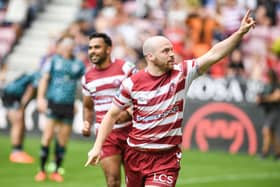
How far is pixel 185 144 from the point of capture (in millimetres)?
22078

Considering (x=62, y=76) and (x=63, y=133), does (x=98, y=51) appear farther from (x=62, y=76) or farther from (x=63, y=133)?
(x=63, y=133)

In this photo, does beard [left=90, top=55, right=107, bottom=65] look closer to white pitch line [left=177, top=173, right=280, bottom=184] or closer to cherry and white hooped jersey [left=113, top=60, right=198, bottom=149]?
cherry and white hooped jersey [left=113, top=60, right=198, bottom=149]

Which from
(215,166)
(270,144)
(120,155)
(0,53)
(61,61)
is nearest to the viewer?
(120,155)

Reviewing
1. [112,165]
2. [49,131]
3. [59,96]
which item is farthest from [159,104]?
[59,96]

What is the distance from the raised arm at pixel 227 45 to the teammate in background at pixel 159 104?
0.04ft

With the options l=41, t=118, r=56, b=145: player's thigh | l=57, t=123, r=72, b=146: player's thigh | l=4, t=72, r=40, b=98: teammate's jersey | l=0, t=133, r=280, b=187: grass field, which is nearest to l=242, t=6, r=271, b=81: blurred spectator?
l=0, t=133, r=280, b=187: grass field

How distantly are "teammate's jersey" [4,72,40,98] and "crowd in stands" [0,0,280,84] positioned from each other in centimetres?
341

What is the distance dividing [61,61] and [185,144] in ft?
20.4

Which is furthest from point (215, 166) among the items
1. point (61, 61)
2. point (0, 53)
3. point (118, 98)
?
point (0, 53)

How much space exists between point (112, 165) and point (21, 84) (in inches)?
291

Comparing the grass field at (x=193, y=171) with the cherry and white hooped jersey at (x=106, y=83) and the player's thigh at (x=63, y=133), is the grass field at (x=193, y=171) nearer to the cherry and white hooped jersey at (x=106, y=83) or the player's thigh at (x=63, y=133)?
the player's thigh at (x=63, y=133)

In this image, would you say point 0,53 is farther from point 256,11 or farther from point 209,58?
point 209,58

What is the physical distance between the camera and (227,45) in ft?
34.2

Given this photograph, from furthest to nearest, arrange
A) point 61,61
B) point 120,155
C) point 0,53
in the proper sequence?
point 0,53 → point 61,61 → point 120,155
